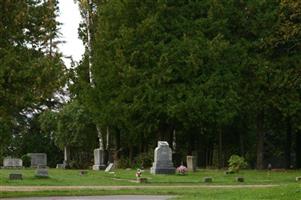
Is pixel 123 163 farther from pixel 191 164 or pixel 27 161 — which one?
pixel 27 161

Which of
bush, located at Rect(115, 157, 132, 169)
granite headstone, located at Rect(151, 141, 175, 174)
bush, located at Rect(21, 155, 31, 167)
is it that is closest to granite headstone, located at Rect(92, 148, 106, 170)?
bush, located at Rect(115, 157, 132, 169)

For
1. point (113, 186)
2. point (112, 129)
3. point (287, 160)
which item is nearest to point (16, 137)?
point (112, 129)

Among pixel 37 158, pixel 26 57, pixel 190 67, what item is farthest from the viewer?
pixel 37 158

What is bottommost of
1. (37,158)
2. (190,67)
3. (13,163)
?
(13,163)

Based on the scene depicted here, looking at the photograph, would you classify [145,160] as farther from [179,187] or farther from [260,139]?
[179,187]

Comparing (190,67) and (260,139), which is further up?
(190,67)

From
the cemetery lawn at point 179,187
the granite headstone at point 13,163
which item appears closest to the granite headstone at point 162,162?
the cemetery lawn at point 179,187

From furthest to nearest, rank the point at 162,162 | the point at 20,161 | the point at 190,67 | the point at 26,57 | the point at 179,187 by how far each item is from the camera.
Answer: the point at 20,161 < the point at 190,67 < the point at 162,162 < the point at 179,187 < the point at 26,57

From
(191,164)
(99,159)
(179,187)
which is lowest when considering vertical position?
(179,187)

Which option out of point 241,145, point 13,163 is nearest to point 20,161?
point 13,163

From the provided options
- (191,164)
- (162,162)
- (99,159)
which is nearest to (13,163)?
(99,159)

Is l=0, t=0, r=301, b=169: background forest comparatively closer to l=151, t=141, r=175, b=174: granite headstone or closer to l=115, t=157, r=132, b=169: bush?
l=115, t=157, r=132, b=169: bush

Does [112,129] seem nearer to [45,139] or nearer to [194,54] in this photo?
[194,54]

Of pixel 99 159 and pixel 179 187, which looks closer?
pixel 179 187
